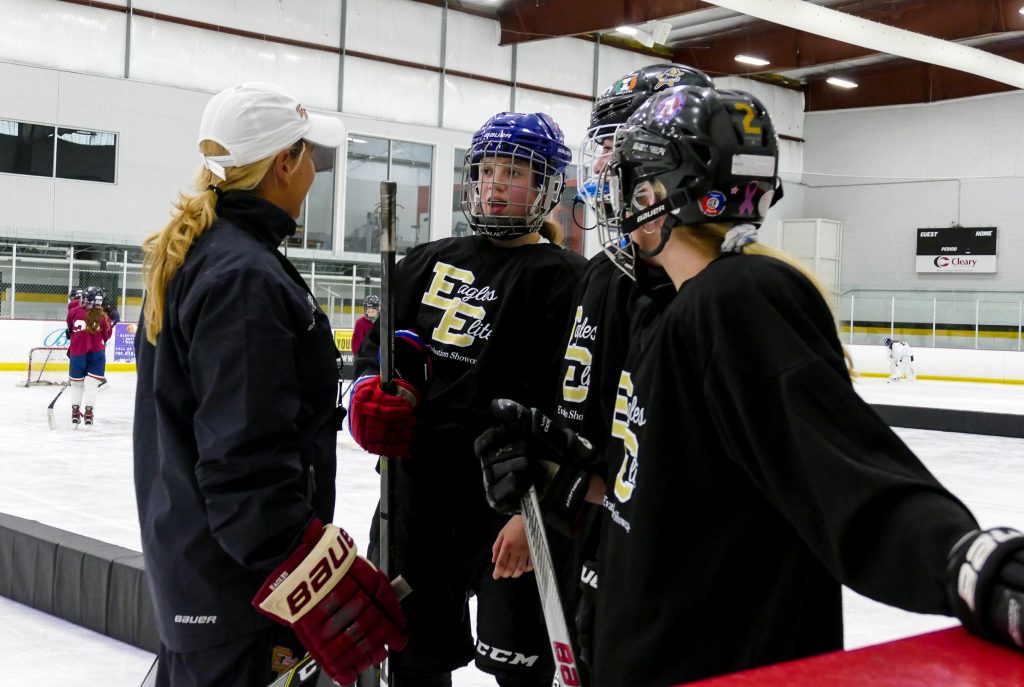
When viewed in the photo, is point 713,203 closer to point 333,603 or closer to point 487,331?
point 333,603

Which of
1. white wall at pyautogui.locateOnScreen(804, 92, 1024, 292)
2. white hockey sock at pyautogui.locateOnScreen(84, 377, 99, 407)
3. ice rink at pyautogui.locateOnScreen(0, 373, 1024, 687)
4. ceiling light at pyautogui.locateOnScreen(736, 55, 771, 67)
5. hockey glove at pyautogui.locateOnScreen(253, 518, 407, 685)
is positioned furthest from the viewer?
white wall at pyautogui.locateOnScreen(804, 92, 1024, 292)

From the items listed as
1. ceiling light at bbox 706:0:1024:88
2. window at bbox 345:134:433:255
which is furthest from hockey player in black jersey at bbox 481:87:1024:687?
window at bbox 345:134:433:255

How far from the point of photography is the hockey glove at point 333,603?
132cm

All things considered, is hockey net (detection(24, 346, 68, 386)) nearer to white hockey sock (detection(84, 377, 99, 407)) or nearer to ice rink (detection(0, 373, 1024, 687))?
ice rink (detection(0, 373, 1024, 687))

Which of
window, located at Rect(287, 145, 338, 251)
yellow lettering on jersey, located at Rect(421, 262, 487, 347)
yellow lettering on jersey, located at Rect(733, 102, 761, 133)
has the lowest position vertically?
yellow lettering on jersey, located at Rect(421, 262, 487, 347)

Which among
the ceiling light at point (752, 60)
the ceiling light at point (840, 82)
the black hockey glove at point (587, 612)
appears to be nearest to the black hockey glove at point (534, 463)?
the black hockey glove at point (587, 612)

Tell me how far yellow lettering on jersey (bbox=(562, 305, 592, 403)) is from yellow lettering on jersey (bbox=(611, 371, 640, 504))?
1.25 ft

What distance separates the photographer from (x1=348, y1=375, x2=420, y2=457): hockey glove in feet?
5.88

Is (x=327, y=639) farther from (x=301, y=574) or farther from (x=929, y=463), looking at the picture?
(x=929, y=463)

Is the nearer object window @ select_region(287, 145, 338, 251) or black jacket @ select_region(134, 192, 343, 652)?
black jacket @ select_region(134, 192, 343, 652)

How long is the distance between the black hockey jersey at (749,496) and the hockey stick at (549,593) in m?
0.22

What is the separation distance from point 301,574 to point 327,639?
119 millimetres

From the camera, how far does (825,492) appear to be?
845 mm

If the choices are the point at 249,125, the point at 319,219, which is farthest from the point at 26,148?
the point at 249,125
